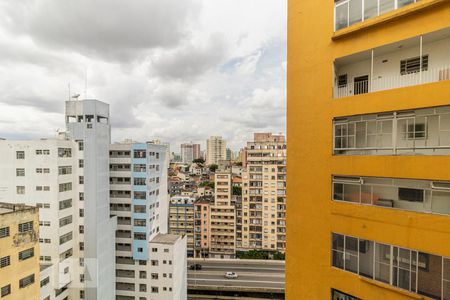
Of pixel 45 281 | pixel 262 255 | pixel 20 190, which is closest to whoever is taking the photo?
pixel 45 281

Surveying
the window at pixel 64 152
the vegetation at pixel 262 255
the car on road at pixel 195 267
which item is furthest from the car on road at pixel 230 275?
the window at pixel 64 152

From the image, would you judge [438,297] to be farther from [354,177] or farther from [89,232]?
[89,232]

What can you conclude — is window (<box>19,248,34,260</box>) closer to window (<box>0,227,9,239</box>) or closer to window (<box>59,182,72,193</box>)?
window (<box>0,227,9,239</box>)

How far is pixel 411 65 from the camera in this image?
6.27m

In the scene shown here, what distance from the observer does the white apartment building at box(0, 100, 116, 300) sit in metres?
23.0

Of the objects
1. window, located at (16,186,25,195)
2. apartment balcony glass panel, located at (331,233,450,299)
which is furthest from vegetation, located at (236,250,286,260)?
apartment balcony glass panel, located at (331,233,450,299)

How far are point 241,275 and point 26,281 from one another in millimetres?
32458

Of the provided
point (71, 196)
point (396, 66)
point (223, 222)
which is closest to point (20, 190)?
point (71, 196)

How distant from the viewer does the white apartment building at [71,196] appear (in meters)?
23.0

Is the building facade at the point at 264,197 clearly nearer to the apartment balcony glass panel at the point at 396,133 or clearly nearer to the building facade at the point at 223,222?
the building facade at the point at 223,222

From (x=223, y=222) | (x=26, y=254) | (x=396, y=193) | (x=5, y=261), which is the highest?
(x=396, y=193)

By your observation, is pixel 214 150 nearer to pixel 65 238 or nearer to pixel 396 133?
pixel 65 238

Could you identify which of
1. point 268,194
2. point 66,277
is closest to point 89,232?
point 66,277

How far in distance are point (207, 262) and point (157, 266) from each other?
20.1 metres
